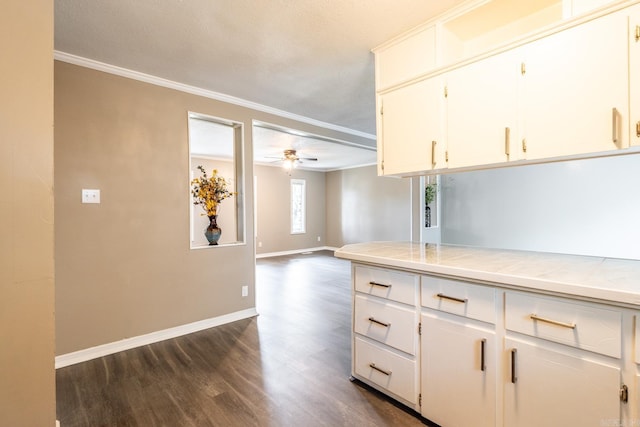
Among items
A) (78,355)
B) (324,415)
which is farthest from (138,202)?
(324,415)

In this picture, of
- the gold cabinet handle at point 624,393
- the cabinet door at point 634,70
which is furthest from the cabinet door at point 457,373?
the cabinet door at point 634,70

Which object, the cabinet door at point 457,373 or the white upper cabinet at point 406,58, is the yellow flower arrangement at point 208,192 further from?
the cabinet door at point 457,373

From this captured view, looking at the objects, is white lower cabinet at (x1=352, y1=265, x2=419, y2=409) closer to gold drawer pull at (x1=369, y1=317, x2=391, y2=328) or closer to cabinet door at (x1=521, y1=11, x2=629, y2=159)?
gold drawer pull at (x1=369, y1=317, x2=391, y2=328)

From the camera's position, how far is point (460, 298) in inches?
57.7

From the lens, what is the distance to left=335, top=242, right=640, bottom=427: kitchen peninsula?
3.56 ft

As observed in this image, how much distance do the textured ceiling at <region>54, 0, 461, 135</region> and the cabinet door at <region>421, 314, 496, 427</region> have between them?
1920 mm

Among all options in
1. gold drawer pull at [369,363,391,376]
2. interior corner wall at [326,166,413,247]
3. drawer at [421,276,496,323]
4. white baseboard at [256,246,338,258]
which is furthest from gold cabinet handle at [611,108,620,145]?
white baseboard at [256,246,338,258]

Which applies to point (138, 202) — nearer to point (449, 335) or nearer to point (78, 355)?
point (78, 355)

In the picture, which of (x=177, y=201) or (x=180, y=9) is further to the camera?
(x=177, y=201)

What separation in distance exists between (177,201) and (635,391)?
10.6 ft

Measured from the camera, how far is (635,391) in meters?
1.04

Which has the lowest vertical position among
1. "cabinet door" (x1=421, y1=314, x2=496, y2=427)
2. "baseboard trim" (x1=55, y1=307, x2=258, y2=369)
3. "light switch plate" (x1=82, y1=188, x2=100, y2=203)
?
"baseboard trim" (x1=55, y1=307, x2=258, y2=369)

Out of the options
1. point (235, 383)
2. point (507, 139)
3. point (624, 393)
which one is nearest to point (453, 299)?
point (624, 393)

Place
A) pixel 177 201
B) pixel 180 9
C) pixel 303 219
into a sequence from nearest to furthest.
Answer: pixel 180 9
pixel 177 201
pixel 303 219
